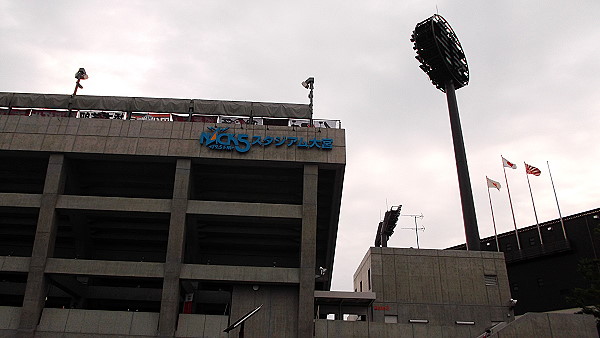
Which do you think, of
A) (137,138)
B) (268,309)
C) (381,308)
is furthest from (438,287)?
(137,138)

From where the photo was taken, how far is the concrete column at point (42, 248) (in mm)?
36188

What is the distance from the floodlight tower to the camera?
222ft

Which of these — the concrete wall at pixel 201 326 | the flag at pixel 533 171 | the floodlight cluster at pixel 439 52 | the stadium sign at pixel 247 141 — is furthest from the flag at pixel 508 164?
the concrete wall at pixel 201 326

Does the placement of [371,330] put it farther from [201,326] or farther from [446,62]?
[446,62]

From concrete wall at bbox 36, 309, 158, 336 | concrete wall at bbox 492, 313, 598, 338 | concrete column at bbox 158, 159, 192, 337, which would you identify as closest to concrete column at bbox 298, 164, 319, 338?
concrete column at bbox 158, 159, 192, 337

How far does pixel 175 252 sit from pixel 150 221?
8.92m

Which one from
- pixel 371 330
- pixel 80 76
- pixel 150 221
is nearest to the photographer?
pixel 371 330

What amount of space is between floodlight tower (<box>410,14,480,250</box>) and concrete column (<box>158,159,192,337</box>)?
40.9m

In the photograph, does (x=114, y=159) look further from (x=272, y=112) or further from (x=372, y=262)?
(x=372, y=262)

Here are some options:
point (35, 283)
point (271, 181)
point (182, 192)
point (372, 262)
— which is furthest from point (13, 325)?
point (372, 262)

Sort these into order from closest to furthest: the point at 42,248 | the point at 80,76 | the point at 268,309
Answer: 1. the point at 42,248
2. the point at 268,309
3. the point at 80,76

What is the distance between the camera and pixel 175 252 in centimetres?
3812

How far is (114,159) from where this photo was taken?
41.2m

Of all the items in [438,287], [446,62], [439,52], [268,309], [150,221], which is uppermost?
[439,52]
